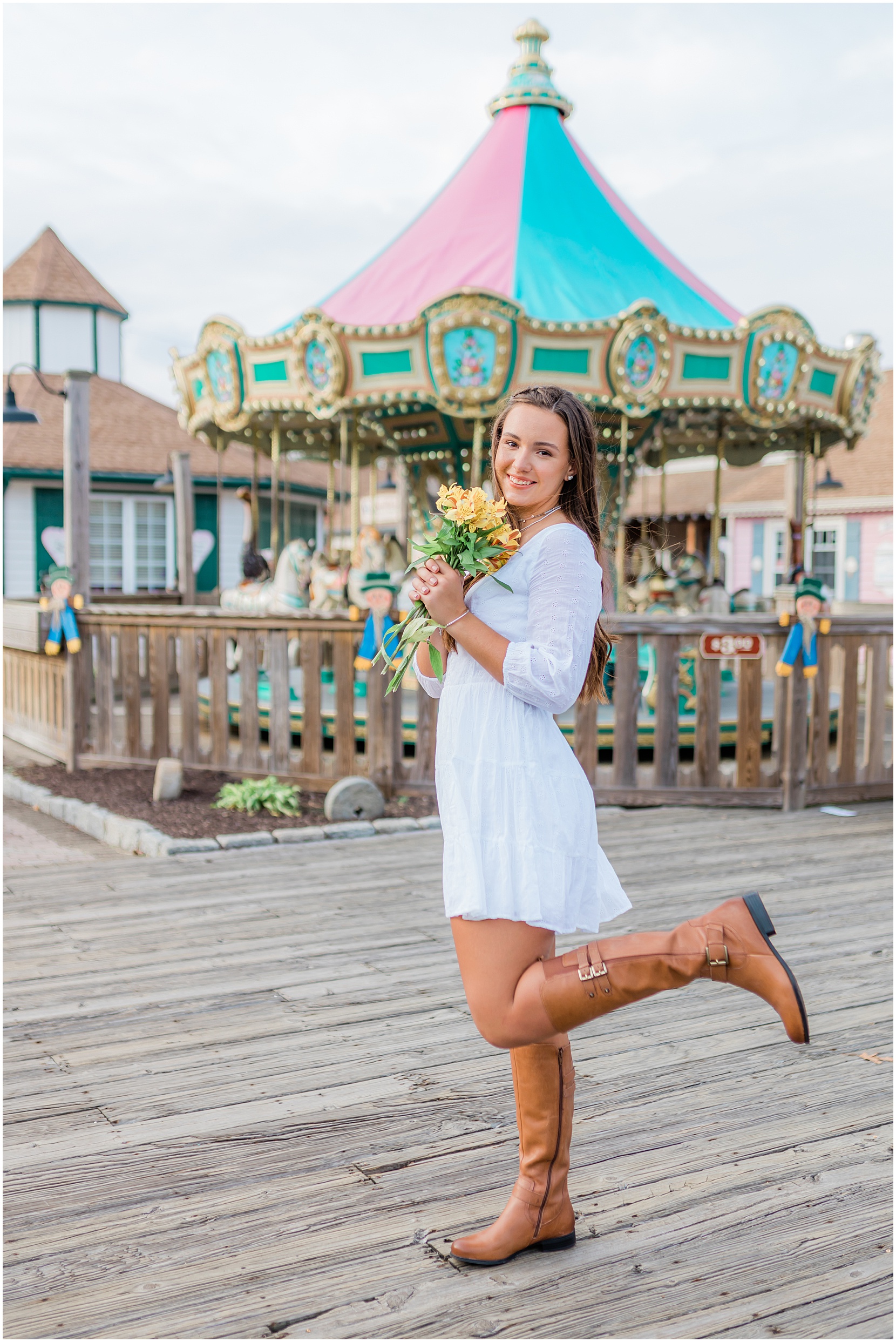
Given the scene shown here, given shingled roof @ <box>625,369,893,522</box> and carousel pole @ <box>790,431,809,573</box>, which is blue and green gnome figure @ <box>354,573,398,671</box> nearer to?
carousel pole @ <box>790,431,809,573</box>

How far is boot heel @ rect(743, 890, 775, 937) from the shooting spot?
6.79ft

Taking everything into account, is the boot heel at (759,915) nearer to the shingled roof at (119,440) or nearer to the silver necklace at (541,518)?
the silver necklace at (541,518)

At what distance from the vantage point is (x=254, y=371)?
9820 millimetres

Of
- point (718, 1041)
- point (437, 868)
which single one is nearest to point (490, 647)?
point (718, 1041)

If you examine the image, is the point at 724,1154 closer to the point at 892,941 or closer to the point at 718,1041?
the point at 718,1041

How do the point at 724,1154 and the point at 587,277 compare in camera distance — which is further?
the point at 587,277

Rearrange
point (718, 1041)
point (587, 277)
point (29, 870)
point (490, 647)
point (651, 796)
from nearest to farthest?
point (490, 647) < point (718, 1041) < point (29, 870) < point (651, 796) < point (587, 277)

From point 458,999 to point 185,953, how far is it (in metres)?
1.18

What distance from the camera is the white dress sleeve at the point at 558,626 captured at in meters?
2.19

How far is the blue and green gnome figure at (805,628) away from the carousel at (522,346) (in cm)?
149

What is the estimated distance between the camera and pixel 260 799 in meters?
7.04

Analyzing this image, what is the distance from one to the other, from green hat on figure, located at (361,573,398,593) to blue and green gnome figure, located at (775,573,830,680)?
260 centimetres

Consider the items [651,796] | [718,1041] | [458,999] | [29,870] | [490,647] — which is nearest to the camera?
[490,647]

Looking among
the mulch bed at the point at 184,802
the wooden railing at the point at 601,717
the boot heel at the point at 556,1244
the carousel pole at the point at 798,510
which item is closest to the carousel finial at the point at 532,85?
the carousel pole at the point at 798,510
